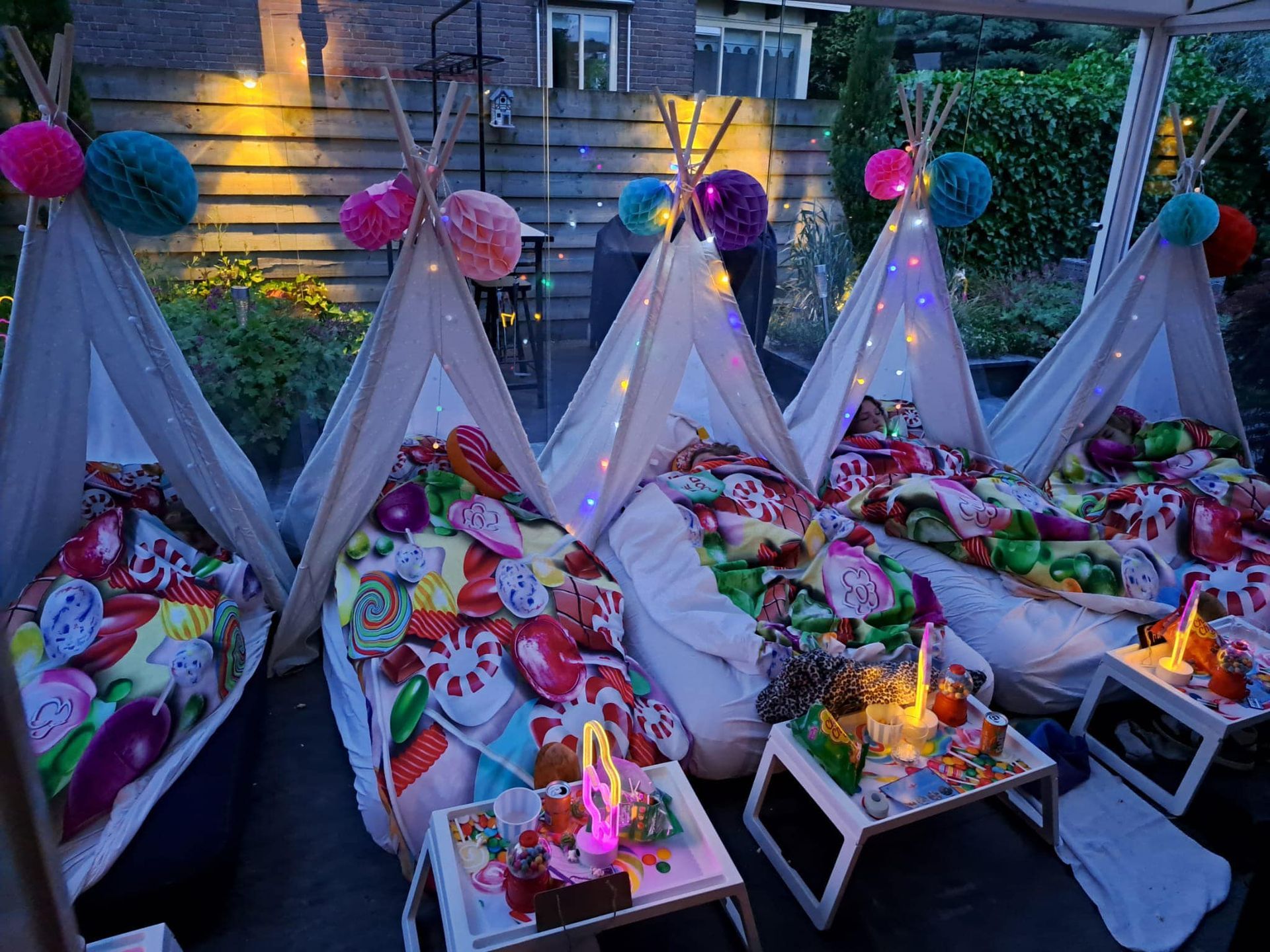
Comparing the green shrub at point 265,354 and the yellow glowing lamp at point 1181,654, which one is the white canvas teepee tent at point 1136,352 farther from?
the green shrub at point 265,354

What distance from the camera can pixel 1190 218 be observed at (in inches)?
143

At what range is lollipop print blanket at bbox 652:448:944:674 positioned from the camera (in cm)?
257

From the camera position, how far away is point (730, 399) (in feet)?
11.1

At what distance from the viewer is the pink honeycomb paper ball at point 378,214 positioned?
2551 millimetres

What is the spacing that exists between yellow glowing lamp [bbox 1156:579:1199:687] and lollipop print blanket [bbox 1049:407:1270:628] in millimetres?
598

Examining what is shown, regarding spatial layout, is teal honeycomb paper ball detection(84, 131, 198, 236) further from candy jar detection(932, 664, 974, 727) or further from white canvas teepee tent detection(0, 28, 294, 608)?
candy jar detection(932, 664, 974, 727)

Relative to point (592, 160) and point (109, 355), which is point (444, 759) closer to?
point (109, 355)

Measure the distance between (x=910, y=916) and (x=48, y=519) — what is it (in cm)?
269

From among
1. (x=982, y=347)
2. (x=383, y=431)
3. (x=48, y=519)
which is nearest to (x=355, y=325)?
(x=383, y=431)

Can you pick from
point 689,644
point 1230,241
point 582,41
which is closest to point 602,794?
point 689,644

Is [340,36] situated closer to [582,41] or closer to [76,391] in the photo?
[582,41]

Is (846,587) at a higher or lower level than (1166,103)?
lower

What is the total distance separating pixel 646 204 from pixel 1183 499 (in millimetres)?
2413

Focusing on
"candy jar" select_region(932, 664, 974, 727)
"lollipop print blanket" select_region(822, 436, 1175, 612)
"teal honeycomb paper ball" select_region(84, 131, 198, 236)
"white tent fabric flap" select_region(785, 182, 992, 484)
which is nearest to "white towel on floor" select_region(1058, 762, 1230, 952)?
"candy jar" select_region(932, 664, 974, 727)
